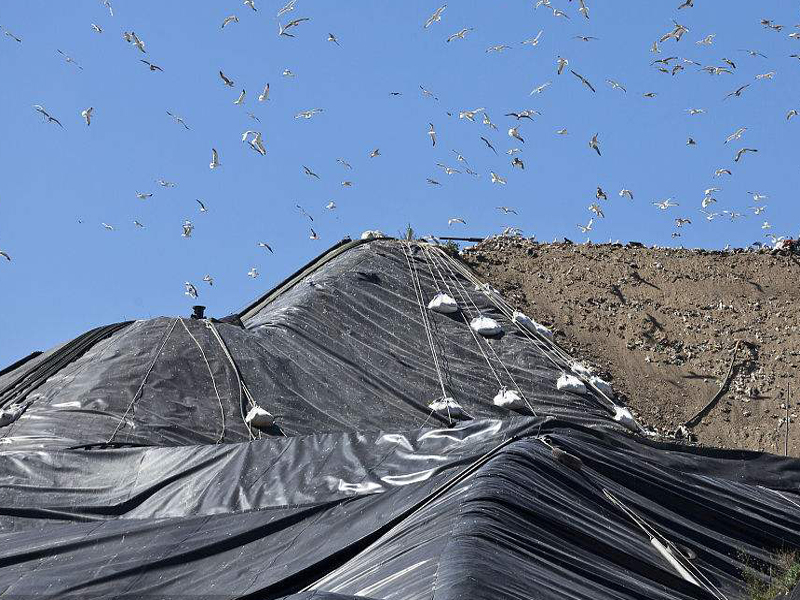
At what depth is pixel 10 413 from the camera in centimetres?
1378

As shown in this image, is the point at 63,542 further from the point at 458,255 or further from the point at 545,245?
the point at 545,245

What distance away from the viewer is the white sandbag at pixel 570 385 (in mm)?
16266

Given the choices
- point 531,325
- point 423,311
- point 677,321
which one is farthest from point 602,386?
point 677,321

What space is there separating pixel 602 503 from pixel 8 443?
20.9 feet

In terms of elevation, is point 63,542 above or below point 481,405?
below

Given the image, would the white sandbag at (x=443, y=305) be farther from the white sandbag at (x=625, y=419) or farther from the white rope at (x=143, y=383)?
the white rope at (x=143, y=383)

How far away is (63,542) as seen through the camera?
9500 mm

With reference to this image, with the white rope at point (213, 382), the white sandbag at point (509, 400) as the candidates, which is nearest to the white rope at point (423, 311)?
the white sandbag at point (509, 400)

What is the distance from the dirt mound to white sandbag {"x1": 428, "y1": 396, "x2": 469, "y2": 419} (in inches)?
140

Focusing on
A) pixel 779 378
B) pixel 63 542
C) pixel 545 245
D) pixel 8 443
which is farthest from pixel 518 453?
pixel 545 245

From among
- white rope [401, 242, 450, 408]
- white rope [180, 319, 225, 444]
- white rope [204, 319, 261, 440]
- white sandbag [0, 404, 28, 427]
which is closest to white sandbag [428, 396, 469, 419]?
white rope [401, 242, 450, 408]

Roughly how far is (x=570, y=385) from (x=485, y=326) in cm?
179

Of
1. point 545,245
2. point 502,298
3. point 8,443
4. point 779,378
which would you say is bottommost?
point 8,443

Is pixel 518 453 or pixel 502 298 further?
pixel 502 298
